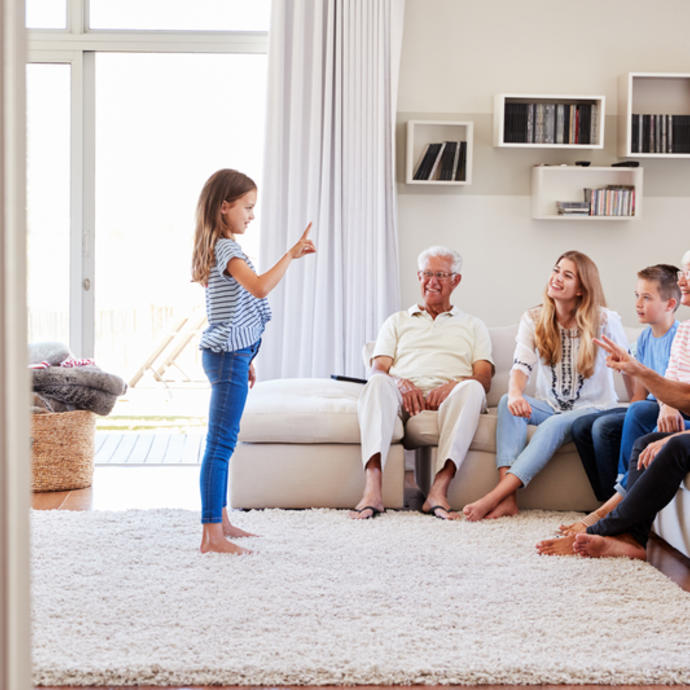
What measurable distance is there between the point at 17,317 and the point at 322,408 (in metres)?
2.89

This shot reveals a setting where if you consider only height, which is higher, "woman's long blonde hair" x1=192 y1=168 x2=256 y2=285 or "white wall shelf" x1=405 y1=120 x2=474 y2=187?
"white wall shelf" x1=405 y1=120 x2=474 y2=187

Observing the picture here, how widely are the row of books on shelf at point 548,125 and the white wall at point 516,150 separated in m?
0.19

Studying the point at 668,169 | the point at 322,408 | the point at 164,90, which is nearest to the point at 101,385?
the point at 322,408

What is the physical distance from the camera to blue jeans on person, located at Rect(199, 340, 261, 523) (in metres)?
2.88

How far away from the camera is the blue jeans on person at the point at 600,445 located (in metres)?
3.39

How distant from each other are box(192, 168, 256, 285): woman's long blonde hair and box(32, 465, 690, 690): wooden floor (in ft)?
3.92

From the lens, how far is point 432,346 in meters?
4.01

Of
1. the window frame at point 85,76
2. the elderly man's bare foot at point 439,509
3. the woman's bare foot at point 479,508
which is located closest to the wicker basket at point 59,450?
the window frame at point 85,76

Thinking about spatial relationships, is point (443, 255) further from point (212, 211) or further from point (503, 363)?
point (212, 211)

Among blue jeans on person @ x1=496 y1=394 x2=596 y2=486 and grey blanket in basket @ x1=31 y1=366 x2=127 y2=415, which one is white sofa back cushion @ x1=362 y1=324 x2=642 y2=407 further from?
grey blanket in basket @ x1=31 y1=366 x2=127 y2=415

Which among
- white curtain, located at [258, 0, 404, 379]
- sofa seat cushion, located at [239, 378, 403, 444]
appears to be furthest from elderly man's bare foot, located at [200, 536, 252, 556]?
white curtain, located at [258, 0, 404, 379]

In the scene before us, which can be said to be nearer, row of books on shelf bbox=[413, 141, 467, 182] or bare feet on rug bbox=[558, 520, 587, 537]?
bare feet on rug bbox=[558, 520, 587, 537]

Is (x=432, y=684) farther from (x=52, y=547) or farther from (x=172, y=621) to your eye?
(x=52, y=547)

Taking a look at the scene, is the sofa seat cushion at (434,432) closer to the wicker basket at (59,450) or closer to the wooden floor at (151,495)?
the wooden floor at (151,495)
